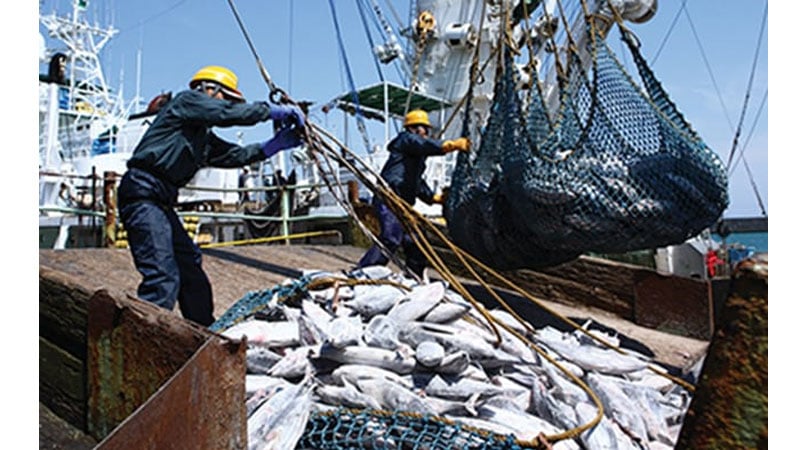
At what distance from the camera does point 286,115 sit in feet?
11.0

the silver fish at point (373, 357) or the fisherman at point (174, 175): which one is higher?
the fisherman at point (174, 175)

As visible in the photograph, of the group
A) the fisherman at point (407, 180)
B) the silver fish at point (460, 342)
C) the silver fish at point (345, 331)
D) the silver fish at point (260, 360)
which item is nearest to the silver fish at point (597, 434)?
the silver fish at point (460, 342)

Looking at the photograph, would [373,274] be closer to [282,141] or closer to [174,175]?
[282,141]

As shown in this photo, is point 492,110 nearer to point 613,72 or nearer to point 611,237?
point 613,72

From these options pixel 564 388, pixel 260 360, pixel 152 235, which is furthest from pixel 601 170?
pixel 152 235

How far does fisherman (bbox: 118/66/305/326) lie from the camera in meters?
3.08

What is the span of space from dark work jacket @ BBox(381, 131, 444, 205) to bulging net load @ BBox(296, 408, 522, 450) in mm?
3154

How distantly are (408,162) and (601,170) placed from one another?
6.64 ft

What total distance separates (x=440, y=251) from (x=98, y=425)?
12.6 feet

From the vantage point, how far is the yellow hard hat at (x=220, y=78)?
3.29 metres

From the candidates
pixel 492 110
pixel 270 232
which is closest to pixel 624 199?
pixel 492 110

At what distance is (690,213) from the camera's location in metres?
3.40

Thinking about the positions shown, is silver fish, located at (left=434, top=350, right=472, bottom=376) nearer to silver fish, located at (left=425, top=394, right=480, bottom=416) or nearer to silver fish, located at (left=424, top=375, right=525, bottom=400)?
silver fish, located at (left=424, top=375, right=525, bottom=400)

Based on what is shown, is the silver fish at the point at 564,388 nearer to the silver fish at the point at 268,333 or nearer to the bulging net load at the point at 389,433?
the bulging net load at the point at 389,433
